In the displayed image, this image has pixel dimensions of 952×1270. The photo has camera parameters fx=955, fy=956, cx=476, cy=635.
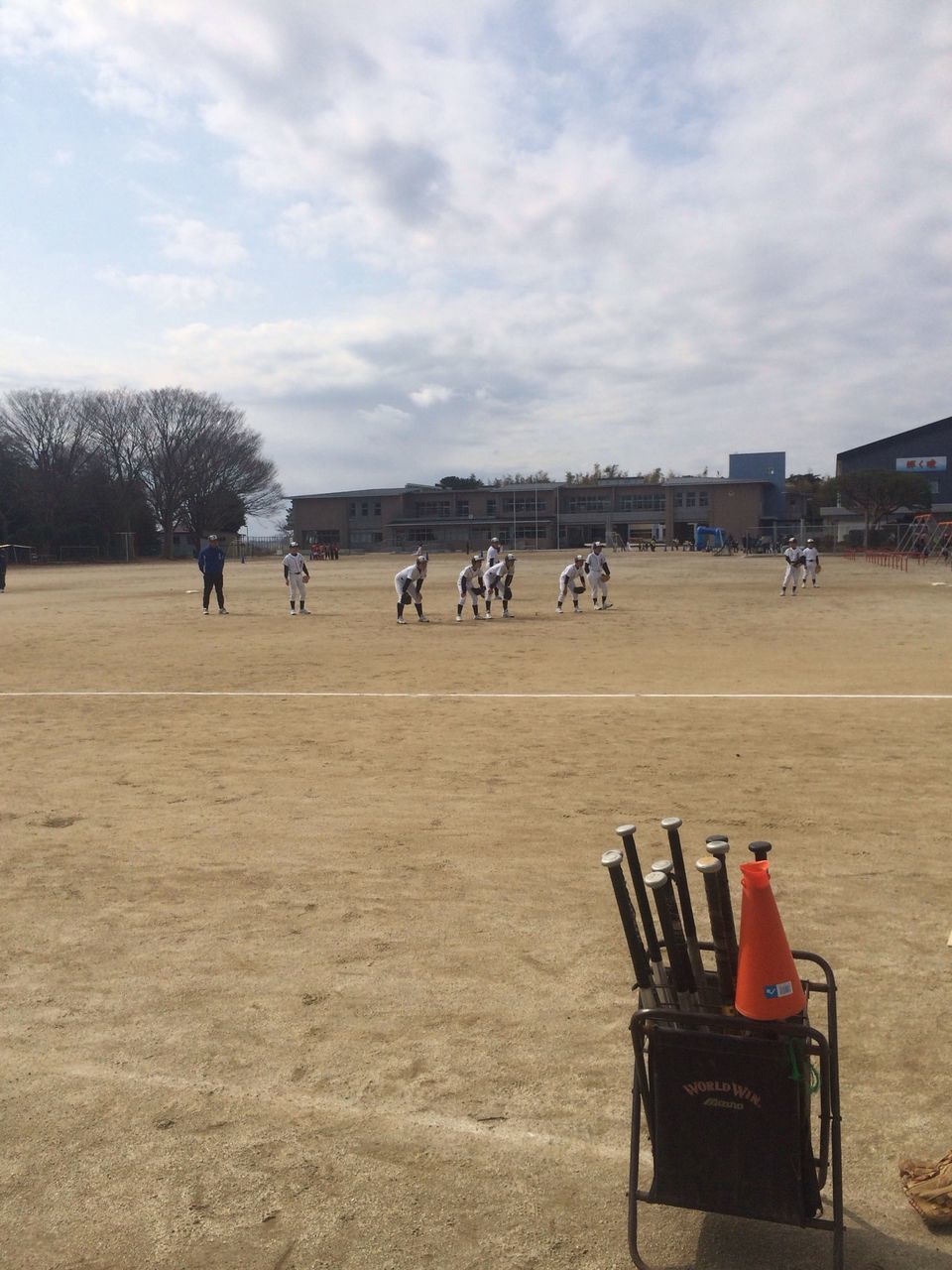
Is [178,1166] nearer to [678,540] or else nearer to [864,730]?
[864,730]

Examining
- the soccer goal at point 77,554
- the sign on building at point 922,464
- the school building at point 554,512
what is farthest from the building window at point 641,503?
the soccer goal at point 77,554

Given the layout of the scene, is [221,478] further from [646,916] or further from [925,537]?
[646,916]

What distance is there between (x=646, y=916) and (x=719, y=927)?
0.39 meters

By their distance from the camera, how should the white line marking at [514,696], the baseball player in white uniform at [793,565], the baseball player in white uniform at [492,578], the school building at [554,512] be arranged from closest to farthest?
the white line marking at [514,696] < the baseball player in white uniform at [492,578] < the baseball player in white uniform at [793,565] < the school building at [554,512]

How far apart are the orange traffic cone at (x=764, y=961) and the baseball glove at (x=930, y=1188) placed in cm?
89

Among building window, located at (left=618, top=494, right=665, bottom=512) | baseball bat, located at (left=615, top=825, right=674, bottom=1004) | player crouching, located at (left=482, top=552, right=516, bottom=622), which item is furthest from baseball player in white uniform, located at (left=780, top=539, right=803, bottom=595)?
building window, located at (left=618, top=494, right=665, bottom=512)

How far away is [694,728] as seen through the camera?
10.4 meters

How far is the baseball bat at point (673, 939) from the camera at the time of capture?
2812 mm

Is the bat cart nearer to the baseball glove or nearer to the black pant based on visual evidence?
the baseball glove

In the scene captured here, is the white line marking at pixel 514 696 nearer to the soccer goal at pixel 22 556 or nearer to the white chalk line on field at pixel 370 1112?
the white chalk line on field at pixel 370 1112

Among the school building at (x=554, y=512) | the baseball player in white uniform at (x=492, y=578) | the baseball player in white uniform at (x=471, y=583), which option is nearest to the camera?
the baseball player in white uniform at (x=471, y=583)

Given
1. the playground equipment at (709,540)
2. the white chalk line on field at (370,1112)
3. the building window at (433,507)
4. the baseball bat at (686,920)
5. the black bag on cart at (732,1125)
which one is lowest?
the white chalk line on field at (370,1112)

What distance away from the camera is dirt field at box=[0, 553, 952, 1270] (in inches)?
120

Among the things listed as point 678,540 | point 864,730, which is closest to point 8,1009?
point 864,730
